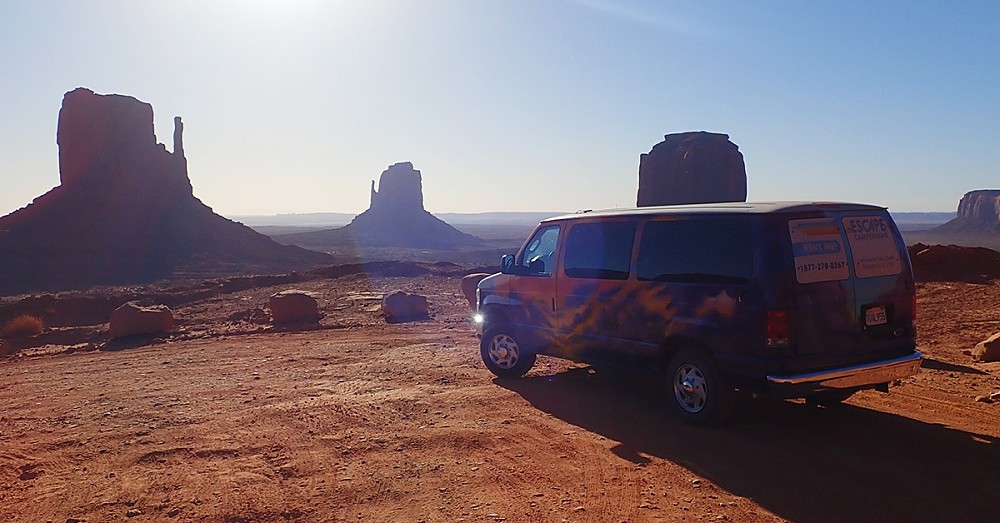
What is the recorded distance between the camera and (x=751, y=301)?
624cm

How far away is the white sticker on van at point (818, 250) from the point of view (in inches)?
246

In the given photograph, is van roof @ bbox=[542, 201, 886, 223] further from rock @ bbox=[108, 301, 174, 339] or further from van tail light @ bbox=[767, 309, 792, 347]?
rock @ bbox=[108, 301, 174, 339]

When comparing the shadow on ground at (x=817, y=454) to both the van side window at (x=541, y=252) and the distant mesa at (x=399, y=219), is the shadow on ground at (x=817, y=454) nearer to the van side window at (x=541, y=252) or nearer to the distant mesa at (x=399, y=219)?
the van side window at (x=541, y=252)

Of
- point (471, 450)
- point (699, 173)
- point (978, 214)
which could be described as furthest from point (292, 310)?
point (978, 214)

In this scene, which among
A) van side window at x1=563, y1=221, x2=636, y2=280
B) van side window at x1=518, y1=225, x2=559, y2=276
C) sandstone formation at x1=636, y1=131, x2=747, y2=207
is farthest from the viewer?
sandstone formation at x1=636, y1=131, x2=747, y2=207

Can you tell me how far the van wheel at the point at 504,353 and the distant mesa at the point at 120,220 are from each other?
49.3 meters

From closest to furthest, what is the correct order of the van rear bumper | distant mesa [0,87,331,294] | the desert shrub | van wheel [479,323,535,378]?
the van rear bumper
van wheel [479,323,535,378]
the desert shrub
distant mesa [0,87,331,294]

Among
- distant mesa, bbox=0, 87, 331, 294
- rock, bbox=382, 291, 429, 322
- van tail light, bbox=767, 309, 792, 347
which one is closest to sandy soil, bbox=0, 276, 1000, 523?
van tail light, bbox=767, 309, 792, 347

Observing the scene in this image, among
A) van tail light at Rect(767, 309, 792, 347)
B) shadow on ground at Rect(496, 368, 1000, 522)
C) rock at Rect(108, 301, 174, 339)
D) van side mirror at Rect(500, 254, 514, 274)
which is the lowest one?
rock at Rect(108, 301, 174, 339)

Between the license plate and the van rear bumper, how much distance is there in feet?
1.11

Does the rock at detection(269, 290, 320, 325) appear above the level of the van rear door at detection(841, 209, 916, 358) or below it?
below

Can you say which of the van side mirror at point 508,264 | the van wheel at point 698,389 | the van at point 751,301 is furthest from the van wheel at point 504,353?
the van wheel at point 698,389

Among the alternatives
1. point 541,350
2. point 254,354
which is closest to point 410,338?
point 254,354

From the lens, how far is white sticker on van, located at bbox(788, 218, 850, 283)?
20.5 ft
